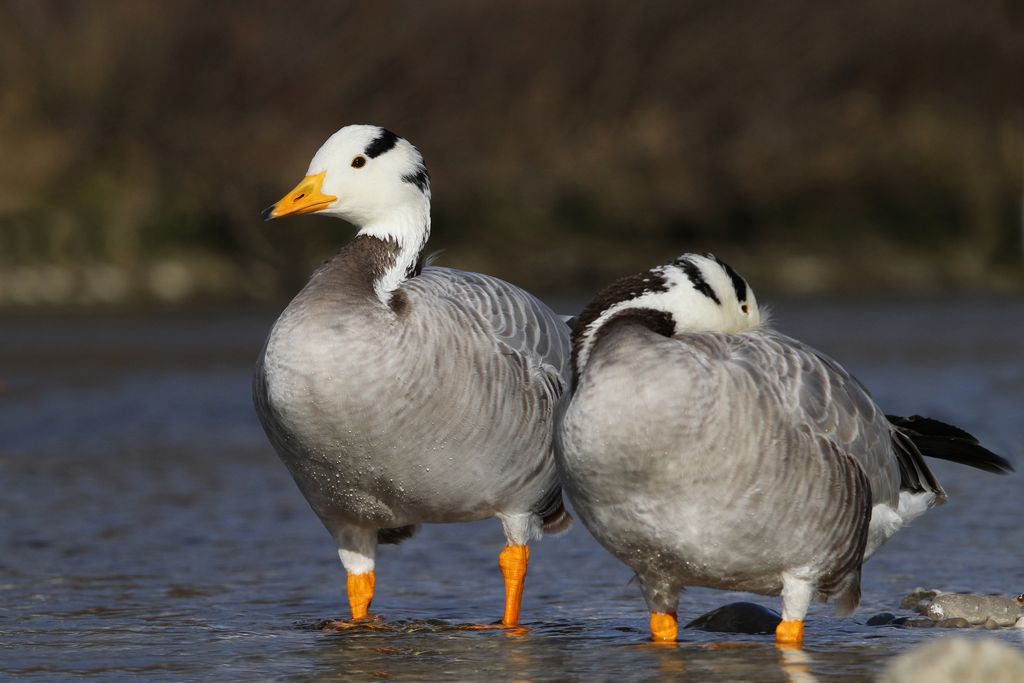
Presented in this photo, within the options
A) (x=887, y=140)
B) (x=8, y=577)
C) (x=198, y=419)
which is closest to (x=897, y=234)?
(x=887, y=140)

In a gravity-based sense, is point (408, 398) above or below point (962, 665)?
above

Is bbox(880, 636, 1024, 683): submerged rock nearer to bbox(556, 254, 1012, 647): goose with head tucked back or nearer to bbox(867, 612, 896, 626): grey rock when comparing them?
bbox(556, 254, 1012, 647): goose with head tucked back

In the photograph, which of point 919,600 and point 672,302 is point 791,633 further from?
point 672,302

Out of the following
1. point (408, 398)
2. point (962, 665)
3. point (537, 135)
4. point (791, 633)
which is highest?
point (537, 135)

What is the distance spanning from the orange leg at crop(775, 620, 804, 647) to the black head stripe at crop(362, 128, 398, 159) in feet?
8.60

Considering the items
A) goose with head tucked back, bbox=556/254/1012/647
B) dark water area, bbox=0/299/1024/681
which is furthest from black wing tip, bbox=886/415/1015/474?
dark water area, bbox=0/299/1024/681

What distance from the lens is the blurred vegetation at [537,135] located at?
82.5 feet

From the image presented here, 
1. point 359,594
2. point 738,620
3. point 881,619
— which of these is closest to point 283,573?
point 359,594

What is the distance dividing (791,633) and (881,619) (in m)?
0.81

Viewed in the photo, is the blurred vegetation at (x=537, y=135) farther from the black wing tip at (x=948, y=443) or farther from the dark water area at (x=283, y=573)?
the black wing tip at (x=948, y=443)

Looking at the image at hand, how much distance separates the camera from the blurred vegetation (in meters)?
25.2

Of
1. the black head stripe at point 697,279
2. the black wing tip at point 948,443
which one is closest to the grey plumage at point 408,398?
the black head stripe at point 697,279

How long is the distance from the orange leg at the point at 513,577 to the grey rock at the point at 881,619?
1447 millimetres

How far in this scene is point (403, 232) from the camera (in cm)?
720
